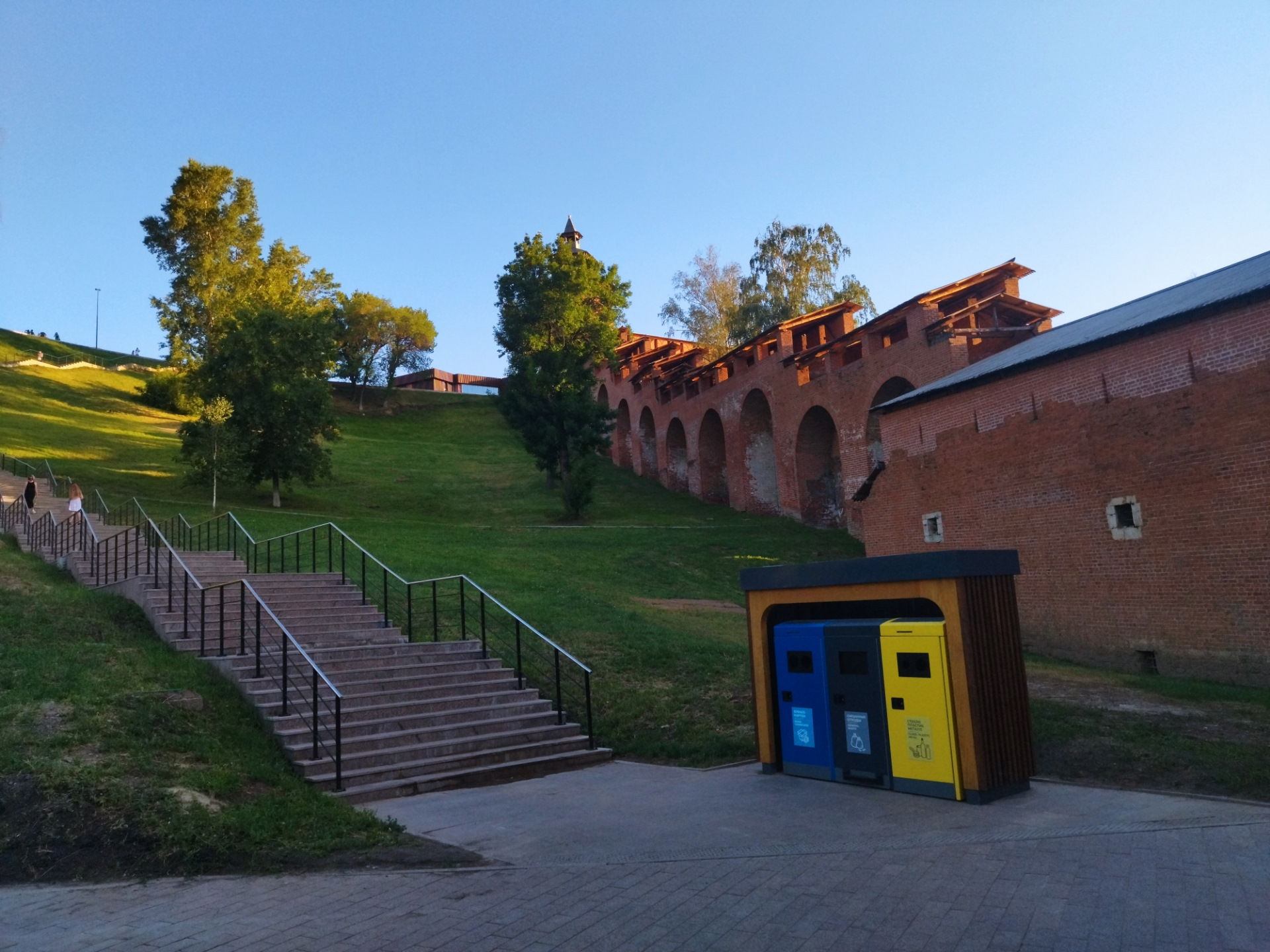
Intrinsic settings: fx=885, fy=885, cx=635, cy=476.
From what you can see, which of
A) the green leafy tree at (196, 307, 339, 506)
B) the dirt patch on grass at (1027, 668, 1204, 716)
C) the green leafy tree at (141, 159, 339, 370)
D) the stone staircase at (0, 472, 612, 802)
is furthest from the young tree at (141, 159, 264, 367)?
the dirt patch on grass at (1027, 668, 1204, 716)

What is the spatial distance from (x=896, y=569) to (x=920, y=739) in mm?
1346

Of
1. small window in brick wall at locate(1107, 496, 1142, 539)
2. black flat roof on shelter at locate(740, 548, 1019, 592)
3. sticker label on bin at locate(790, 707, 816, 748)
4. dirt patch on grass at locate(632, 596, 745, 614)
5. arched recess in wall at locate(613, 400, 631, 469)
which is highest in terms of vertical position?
arched recess in wall at locate(613, 400, 631, 469)

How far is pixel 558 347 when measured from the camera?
35.3 meters

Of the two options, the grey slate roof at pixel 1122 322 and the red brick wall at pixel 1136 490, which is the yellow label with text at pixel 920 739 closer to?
the red brick wall at pixel 1136 490

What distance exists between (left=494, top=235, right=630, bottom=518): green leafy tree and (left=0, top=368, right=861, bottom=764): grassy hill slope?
2.45 metres

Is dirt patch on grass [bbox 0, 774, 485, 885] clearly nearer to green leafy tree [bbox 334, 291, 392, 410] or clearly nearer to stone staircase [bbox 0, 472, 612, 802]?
stone staircase [bbox 0, 472, 612, 802]

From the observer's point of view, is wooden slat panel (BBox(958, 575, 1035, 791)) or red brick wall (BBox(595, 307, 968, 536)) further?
red brick wall (BBox(595, 307, 968, 536))

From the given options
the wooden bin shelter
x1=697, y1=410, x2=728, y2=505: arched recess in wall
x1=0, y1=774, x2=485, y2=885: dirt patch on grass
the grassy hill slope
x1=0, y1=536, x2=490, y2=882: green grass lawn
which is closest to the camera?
x1=0, y1=774, x2=485, y2=885: dirt patch on grass

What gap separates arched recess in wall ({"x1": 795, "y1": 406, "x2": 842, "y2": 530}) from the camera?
3189cm

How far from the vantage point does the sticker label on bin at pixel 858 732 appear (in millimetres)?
7406

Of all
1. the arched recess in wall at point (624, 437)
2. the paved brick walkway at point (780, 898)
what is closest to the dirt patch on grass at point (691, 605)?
the paved brick walkway at point (780, 898)

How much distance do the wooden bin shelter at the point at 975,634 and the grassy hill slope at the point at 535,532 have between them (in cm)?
272

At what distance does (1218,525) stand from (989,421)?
471 centimetres

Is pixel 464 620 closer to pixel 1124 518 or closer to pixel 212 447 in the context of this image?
pixel 1124 518
